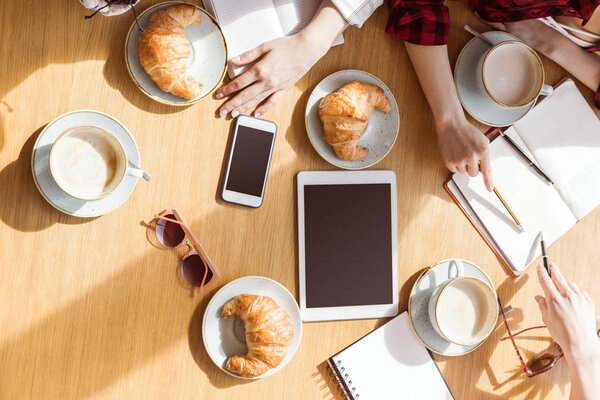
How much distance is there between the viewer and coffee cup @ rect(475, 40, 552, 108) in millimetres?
1172

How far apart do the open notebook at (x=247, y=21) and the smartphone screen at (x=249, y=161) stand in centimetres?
15

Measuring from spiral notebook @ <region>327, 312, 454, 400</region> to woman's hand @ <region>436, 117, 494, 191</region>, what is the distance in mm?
393

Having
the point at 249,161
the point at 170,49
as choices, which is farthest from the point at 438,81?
the point at 170,49

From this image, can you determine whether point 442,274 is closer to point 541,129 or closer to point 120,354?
point 541,129

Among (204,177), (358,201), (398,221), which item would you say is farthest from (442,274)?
(204,177)

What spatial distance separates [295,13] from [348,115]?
0.29 metres

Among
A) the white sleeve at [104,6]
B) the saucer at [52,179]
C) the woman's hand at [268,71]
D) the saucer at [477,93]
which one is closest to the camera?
the white sleeve at [104,6]

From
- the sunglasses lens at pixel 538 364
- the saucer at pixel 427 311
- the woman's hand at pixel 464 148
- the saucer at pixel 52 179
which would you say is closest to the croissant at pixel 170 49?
the saucer at pixel 52 179

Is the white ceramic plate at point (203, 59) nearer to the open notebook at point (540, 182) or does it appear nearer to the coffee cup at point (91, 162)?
the coffee cup at point (91, 162)

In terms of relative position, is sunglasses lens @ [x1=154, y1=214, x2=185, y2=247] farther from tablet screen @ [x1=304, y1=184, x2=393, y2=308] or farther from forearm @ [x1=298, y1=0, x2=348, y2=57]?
forearm @ [x1=298, y1=0, x2=348, y2=57]

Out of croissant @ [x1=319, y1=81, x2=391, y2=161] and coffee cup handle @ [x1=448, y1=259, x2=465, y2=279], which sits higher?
croissant @ [x1=319, y1=81, x2=391, y2=161]

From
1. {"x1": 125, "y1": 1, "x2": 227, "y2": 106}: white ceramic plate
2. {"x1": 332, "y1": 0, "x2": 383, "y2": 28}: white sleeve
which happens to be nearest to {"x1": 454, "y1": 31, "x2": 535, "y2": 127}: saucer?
{"x1": 332, "y1": 0, "x2": 383, "y2": 28}: white sleeve

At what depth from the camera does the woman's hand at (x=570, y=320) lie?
46.8 inches

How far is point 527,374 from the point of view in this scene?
1242mm
